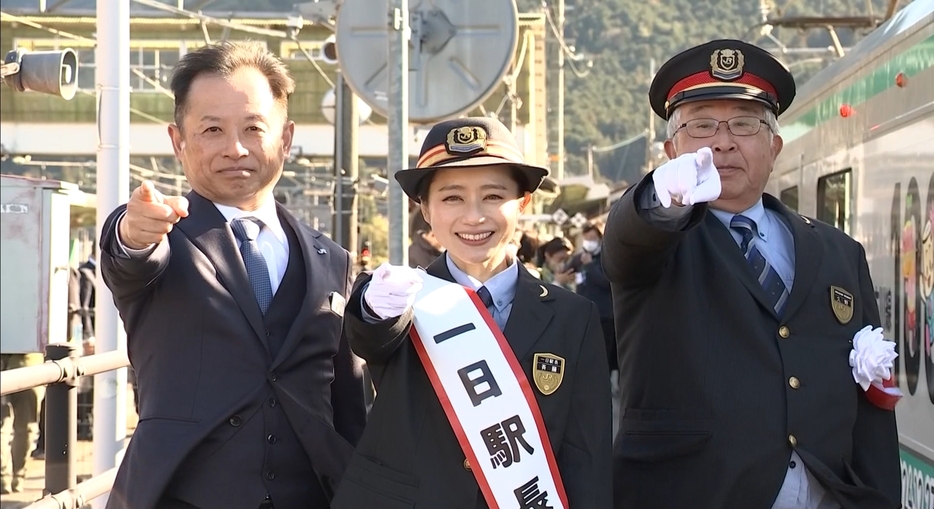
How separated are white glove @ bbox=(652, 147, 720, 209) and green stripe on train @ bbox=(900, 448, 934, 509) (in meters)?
2.52

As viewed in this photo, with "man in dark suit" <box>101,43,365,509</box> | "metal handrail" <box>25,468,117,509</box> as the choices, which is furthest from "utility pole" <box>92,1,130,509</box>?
"man in dark suit" <box>101,43,365,509</box>

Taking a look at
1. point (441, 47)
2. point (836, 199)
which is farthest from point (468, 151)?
point (836, 199)

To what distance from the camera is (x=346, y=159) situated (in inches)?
478

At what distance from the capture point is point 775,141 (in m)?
3.36

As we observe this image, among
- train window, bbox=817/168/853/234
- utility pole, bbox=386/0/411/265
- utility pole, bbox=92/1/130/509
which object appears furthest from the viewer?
train window, bbox=817/168/853/234

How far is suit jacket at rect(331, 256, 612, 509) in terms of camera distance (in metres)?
2.88

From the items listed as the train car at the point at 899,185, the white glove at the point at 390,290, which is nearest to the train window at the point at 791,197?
the train car at the point at 899,185

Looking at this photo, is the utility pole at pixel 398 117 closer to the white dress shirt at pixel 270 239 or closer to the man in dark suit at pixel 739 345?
the white dress shirt at pixel 270 239

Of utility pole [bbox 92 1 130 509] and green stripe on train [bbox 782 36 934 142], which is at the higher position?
green stripe on train [bbox 782 36 934 142]

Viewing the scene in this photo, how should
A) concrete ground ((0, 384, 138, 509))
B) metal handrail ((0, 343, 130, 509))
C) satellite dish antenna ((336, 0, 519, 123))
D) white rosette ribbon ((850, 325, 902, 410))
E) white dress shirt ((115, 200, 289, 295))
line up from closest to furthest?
white rosette ribbon ((850, 325, 902, 410))
white dress shirt ((115, 200, 289, 295))
metal handrail ((0, 343, 130, 509))
satellite dish antenna ((336, 0, 519, 123))
concrete ground ((0, 384, 138, 509))

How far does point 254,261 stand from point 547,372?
0.80m

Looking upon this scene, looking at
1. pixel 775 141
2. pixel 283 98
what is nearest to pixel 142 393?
pixel 283 98

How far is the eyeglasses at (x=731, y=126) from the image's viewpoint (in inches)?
129

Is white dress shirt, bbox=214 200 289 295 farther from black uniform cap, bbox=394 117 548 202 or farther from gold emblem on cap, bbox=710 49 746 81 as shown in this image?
gold emblem on cap, bbox=710 49 746 81
